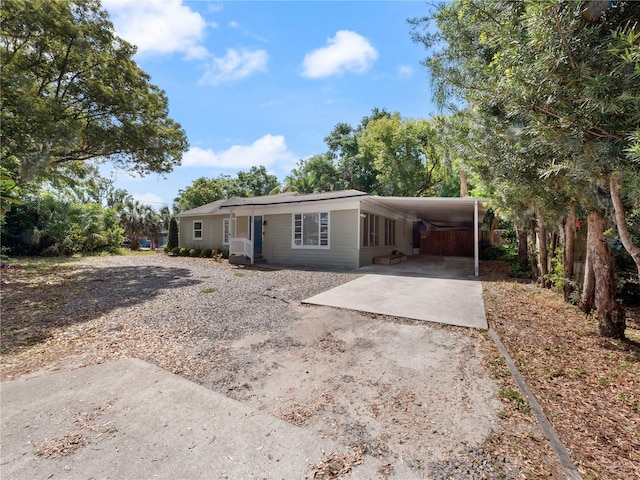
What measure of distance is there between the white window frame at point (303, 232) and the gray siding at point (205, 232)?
224 inches

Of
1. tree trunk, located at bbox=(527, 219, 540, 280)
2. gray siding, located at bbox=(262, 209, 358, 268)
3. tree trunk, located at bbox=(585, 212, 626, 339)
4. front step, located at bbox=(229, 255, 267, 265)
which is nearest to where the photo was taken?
tree trunk, located at bbox=(585, 212, 626, 339)

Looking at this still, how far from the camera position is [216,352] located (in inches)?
158

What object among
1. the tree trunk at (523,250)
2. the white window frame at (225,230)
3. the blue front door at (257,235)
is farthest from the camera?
the white window frame at (225,230)

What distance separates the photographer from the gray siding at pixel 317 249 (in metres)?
11.9

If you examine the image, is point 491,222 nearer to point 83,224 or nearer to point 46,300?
point 46,300

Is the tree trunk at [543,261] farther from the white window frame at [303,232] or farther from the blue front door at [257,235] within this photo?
the blue front door at [257,235]

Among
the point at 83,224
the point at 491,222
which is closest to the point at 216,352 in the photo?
the point at 491,222

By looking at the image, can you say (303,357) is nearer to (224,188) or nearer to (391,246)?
(391,246)

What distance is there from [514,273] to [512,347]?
8054 mm

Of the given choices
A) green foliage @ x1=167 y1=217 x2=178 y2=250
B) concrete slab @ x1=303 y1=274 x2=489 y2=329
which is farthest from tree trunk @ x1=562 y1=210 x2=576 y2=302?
green foliage @ x1=167 y1=217 x2=178 y2=250

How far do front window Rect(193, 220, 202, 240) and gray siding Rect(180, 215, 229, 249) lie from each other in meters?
0.19

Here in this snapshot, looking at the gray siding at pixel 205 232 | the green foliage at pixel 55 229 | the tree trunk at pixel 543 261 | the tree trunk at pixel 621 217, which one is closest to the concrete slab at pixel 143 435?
the tree trunk at pixel 621 217

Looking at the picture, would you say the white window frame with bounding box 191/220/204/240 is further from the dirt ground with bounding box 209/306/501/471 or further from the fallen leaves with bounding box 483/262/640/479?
the fallen leaves with bounding box 483/262/640/479

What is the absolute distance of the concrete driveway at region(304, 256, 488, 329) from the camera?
5.43m
